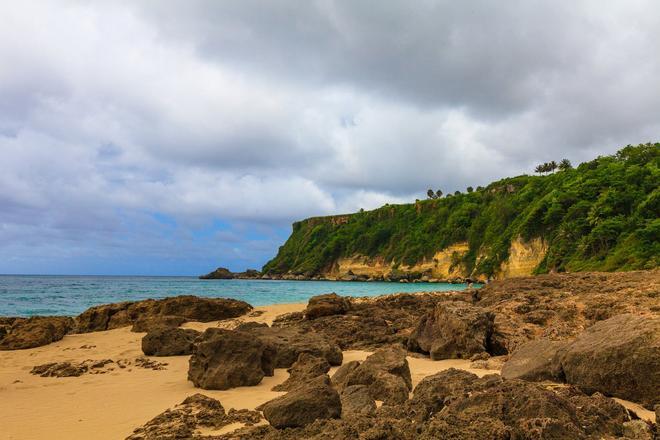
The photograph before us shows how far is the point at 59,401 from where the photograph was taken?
6980 millimetres

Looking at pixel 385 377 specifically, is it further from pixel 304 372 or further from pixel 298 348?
pixel 298 348

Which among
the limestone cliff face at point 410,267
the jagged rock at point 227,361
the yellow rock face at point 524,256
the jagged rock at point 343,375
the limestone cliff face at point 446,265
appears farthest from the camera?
the limestone cliff face at point 410,267

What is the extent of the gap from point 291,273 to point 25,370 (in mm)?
99441

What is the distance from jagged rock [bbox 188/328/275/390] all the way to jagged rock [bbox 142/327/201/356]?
3.32 metres

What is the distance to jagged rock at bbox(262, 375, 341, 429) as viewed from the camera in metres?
4.54

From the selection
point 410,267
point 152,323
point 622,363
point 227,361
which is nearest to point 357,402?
point 622,363

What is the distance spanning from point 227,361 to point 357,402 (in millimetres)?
3374

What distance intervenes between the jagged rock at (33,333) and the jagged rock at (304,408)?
11.5m

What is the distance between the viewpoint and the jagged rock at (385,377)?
215 inches

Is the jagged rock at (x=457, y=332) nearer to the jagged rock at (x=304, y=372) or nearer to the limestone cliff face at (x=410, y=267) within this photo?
the jagged rock at (x=304, y=372)

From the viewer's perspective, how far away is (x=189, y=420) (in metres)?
5.25

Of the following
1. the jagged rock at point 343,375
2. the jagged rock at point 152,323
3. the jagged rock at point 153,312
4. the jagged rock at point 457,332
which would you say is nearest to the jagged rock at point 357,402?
the jagged rock at point 343,375

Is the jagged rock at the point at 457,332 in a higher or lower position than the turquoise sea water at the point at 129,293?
higher

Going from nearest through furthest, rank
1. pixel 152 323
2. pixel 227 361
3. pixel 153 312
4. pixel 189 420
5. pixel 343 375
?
pixel 189 420
pixel 343 375
pixel 227 361
pixel 152 323
pixel 153 312
